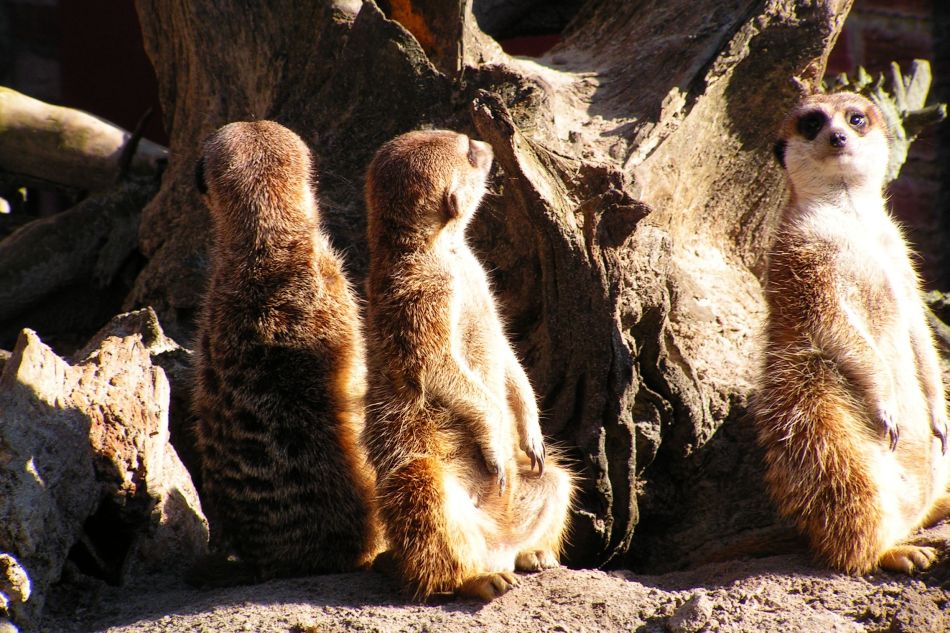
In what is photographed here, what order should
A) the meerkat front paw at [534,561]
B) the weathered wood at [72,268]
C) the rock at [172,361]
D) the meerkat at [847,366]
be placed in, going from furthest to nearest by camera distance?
the weathered wood at [72,268] < the rock at [172,361] < the meerkat front paw at [534,561] < the meerkat at [847,366]

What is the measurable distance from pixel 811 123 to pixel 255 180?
1697mm

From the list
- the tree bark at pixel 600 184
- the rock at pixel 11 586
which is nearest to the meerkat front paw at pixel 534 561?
the tree bark at pixel 600 184

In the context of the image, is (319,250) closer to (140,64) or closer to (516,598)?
(516,598)

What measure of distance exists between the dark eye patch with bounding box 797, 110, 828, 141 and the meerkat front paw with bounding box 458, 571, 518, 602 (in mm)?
1560

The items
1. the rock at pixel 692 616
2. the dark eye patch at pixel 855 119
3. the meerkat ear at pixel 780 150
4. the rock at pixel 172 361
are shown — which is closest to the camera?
the rock at pixel 692 616

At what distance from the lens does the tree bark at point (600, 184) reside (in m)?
3.25

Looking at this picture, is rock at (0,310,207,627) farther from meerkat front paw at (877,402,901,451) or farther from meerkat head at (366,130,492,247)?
meerkat front paw at (877,402,901,451)

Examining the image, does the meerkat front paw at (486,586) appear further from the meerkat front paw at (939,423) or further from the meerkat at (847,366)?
the meerkat front paw at (939,423)

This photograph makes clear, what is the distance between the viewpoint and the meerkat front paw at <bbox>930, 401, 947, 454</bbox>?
2891mm

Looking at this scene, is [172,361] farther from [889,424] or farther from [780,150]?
[889,424]

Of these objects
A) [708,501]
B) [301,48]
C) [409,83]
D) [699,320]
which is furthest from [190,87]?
[708,501]

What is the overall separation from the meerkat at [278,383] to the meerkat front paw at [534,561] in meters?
0.45

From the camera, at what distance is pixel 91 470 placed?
280cm

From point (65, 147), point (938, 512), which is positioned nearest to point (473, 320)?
point (938, 512)
